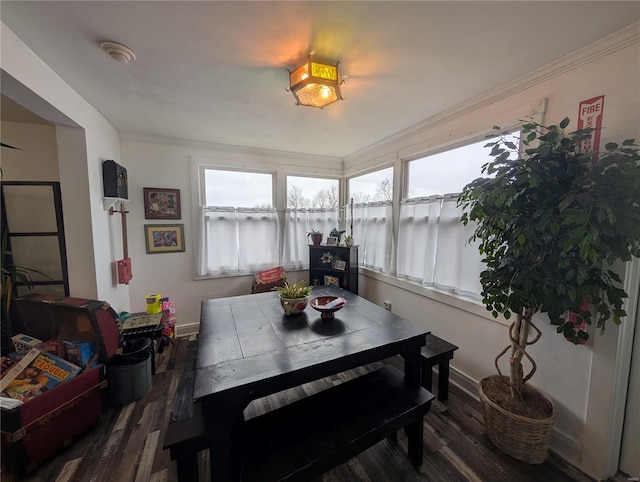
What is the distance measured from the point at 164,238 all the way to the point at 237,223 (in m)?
0.85

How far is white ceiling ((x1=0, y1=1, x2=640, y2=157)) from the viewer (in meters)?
1.14

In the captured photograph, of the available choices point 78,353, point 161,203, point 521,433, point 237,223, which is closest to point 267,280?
Answer: point 237,223

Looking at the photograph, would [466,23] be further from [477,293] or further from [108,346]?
[108,346]

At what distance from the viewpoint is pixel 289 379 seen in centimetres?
119

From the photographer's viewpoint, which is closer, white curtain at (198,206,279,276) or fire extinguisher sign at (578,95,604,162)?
fire extinguisher sign at (578,95,604,162)

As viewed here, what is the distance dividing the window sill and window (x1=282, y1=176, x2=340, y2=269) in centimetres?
111

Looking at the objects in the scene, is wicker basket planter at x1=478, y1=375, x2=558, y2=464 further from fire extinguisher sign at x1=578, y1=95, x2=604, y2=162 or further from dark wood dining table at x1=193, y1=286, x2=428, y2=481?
fire extinguisher sign at x1=578, y1=95, x2=604, y2=162

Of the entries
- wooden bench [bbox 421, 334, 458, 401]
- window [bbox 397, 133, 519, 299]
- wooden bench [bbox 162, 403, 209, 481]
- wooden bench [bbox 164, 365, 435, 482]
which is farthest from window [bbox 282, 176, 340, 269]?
wooden bench [bbox 162, 403, 209, 481]

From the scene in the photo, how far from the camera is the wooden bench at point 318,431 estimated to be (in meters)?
1.14

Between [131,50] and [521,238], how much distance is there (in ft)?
7.64

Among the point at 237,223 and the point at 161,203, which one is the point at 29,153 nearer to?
the point at 161,203

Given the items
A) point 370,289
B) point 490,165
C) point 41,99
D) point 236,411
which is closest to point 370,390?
point 236,411

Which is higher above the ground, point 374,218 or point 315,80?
point 315,80

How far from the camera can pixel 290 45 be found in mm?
1362
